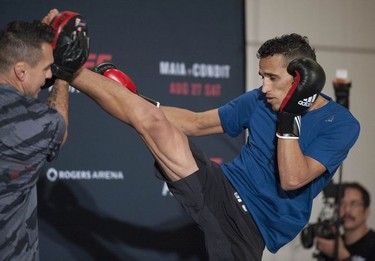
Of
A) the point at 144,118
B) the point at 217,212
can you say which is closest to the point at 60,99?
the point at 144,118

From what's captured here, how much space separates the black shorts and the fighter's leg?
0.28 feet

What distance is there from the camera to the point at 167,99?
404cm

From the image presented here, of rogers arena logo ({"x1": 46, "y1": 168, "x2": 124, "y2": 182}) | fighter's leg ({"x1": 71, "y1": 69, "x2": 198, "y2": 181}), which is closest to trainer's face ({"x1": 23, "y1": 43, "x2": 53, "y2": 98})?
fighter's leg ({"x1": 71, "y1": 69, "x2": 198, "y2": 181})

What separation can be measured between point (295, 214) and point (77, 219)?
1.63 m

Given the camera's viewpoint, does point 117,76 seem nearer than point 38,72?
No

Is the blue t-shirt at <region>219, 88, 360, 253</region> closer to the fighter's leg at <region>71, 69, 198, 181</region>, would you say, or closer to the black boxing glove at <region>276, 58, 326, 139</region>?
the black boxing glove at <region>276, 58, 326, 139</region>

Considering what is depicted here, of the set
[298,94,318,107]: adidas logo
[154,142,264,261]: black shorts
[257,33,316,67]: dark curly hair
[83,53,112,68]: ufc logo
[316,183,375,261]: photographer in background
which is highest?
[257,33,316,67]: dark curly hair

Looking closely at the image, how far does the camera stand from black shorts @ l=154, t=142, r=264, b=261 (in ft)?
8.39

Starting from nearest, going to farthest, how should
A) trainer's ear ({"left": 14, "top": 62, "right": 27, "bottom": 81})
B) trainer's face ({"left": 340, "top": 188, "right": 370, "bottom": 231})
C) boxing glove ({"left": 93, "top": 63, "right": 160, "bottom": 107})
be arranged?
trainer's ear ({"left": 14, "top": 62, "right": 27, "bottom": 81})
boxing glove ({"left": 93, "top": 63, "right": 160, "bottom": 107})
trainer's face ({"left": 340, "top": 188, "right": 370, "bottom": 231})

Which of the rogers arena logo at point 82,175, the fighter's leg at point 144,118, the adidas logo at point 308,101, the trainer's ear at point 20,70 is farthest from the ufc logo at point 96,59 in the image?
the adidas logo at point 308,101

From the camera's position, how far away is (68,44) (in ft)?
7.45

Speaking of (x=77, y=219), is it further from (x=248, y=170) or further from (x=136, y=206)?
(x=248, y=170)

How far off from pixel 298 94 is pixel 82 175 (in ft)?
6.00

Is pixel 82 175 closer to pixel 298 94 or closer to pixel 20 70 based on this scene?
pixel 20 70
